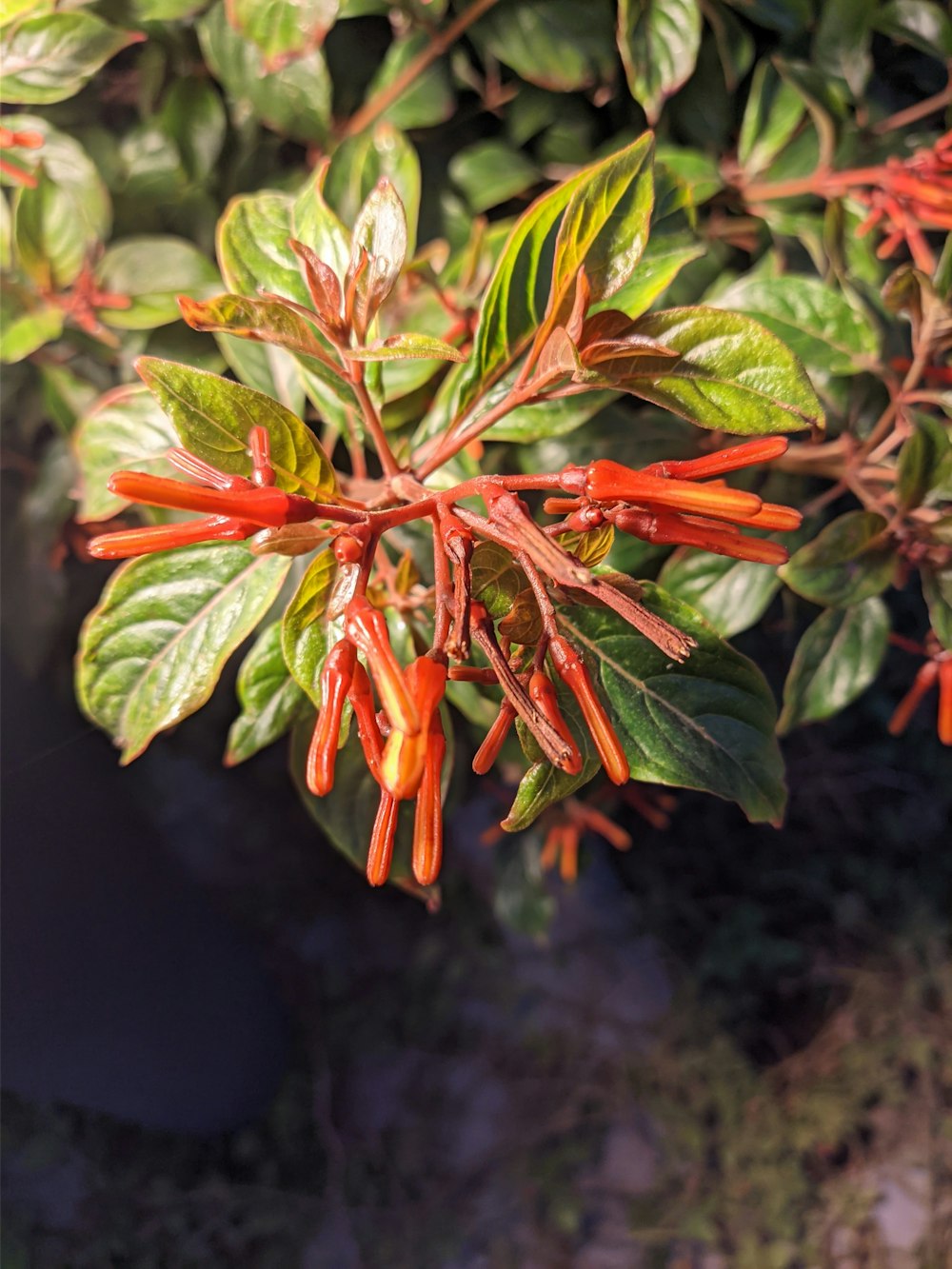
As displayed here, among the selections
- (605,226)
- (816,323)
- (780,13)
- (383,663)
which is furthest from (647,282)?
(780,13)

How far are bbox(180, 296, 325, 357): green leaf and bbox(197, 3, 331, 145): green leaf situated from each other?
0.33 m

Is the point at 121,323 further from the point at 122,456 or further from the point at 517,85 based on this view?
the point at 517,85

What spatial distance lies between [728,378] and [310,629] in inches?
8.8

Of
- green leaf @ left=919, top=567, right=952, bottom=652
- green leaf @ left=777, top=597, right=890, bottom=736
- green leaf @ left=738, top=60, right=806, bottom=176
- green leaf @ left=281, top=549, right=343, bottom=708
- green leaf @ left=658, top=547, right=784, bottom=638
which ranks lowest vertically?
green leaf @ left=777, top=597, right=890, bottom=736

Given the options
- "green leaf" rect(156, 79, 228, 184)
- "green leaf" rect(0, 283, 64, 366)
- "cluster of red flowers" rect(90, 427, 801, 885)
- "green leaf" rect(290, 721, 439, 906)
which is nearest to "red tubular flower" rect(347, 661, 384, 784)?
"cluster of red flowers" rect(90, 427, 801, 885)

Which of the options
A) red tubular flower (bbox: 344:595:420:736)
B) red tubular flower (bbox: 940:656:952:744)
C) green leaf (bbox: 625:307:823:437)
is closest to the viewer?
red tubular flower (bbox: 344:595:420:736)

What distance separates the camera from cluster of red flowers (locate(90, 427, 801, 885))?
0.93 feet

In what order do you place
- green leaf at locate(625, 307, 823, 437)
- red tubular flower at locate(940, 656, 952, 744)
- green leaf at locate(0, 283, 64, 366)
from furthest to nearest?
green leaf at locate(0, 283, 64, 366) → red tubular flower at locate(940, 656, 952, 744) → green leaf at locate(625, 307, 823, 437)

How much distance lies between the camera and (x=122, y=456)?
1.76 feet

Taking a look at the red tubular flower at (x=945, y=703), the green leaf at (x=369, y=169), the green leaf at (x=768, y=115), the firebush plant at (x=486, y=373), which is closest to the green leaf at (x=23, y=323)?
the firebush plant at (x=486, y=373)

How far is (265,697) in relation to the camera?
516mm

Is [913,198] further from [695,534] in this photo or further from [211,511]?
[211,511]

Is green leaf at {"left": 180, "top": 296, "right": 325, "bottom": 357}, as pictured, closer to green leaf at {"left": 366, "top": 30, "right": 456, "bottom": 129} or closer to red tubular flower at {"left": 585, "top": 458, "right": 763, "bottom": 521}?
red tubular flower at {"left": 585, "top": 458, "right": 763, "bottom": 521}

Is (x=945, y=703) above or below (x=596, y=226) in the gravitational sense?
below
